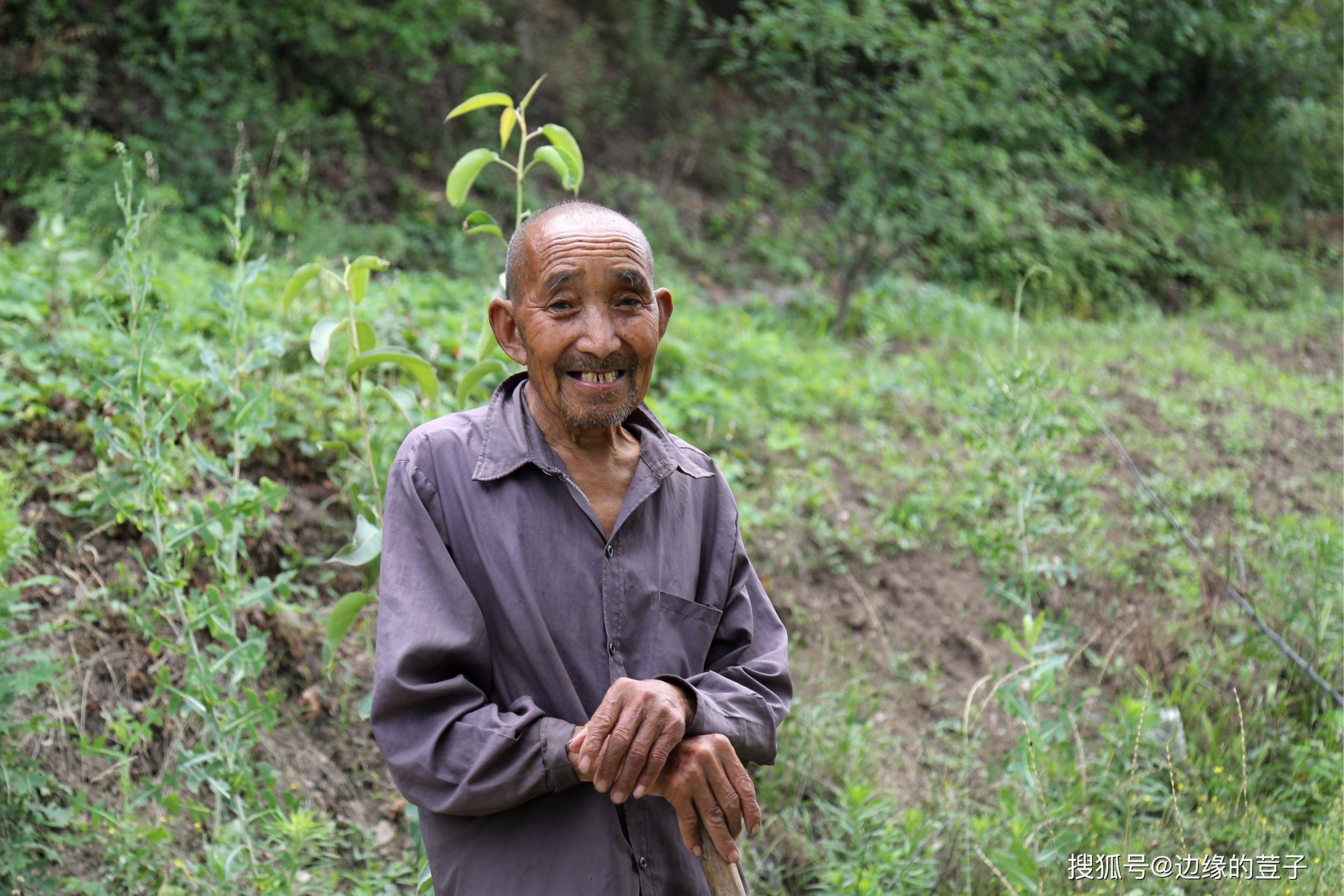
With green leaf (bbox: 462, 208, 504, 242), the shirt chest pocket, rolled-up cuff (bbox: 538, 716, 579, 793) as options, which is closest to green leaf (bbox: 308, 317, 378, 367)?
green leaf (bbox: 462, 208, 504, 242)

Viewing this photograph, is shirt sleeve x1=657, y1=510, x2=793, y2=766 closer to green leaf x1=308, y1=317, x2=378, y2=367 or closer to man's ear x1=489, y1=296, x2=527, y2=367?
man's ear x1=489, y1=296, x2=527, y2=367

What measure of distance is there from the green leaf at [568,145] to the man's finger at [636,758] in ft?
4.42

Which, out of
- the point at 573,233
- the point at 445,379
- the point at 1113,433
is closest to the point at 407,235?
the point at 445,379

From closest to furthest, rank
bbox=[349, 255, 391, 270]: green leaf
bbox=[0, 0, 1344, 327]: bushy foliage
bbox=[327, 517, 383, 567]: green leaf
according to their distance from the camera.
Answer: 1. bbox=[327, 517, 383, 567]: green leaf
2. bbox=[349, 255, 391, 270]: green leaf
3. bbox=[0, 0, 1344, 327]: bushy foliage

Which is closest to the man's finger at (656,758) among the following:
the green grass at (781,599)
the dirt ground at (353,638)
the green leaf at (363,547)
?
the green leaf at (363,547)

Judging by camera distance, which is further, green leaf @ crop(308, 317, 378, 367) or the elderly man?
green leaf @ crop(308, 317, 378, 367)

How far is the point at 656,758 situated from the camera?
1.51m

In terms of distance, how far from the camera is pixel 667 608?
1.79 meters

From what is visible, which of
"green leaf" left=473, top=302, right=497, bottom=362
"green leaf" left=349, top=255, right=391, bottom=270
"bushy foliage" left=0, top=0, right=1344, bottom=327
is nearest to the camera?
"green leaf" left=349, top=255, right=391, bottom=270

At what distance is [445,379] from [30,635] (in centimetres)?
244

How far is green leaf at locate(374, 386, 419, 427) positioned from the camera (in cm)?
240

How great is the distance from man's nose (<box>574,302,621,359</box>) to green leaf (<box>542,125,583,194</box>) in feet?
2.38

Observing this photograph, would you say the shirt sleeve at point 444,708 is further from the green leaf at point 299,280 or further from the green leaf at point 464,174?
the green leaf at point 464,174

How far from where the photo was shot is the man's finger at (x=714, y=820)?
1.55m
